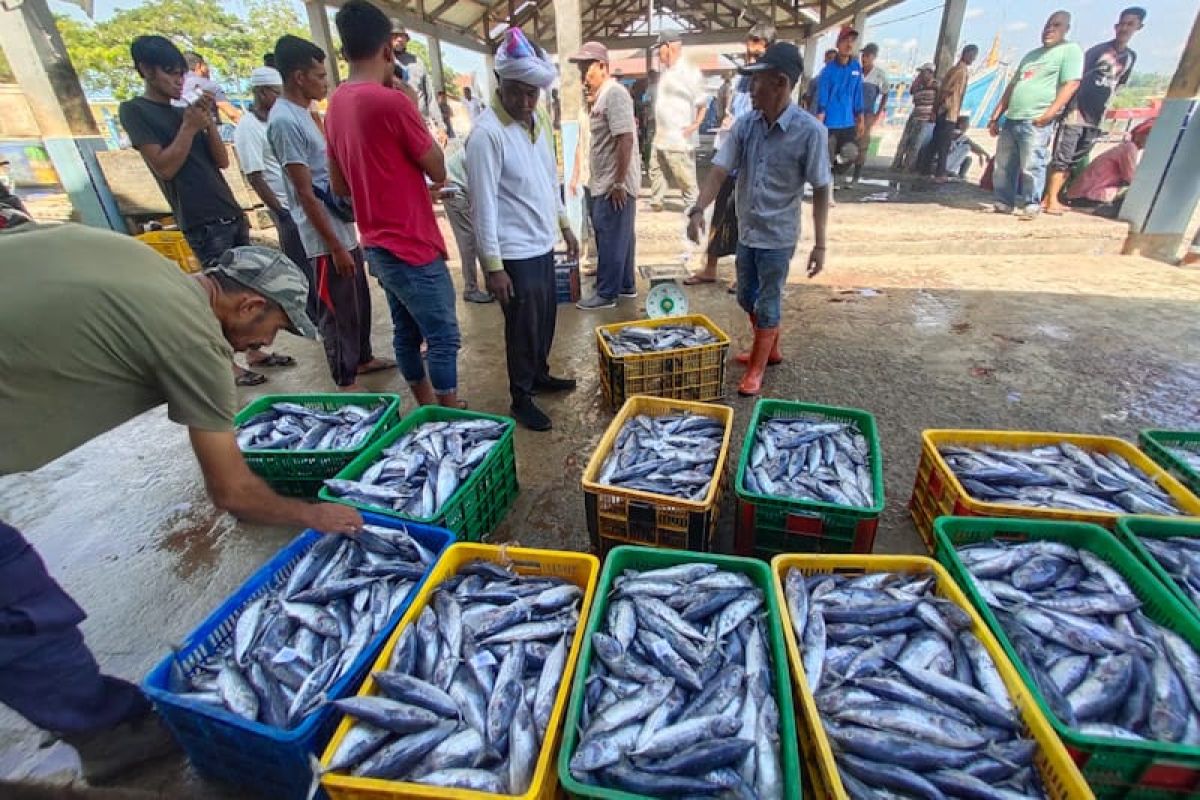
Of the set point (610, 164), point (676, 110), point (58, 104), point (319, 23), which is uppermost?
point (319, 23)

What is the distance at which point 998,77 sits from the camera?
24.3 m

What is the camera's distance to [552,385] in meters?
4.39

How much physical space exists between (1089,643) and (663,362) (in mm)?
2524

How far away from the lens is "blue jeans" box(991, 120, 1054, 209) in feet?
25.9

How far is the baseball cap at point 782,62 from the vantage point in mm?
3354

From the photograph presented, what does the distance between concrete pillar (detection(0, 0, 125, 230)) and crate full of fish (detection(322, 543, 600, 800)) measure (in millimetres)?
9158

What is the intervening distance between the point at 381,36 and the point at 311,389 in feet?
9.39

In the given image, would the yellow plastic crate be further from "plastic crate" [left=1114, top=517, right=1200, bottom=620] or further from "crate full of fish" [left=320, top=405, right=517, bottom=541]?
"crate full of fish" [left=320, top=405, right=517, bottom=541]

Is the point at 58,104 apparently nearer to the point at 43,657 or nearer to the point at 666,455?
the point at 43,657

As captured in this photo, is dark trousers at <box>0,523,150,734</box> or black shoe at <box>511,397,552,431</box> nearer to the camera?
dark trousers at <box>0,523,150,734</box>

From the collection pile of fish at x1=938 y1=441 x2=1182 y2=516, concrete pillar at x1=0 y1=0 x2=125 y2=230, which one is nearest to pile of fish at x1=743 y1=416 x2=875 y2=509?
pile of fish at x1=938 y1=441 x2=1182 y2=516

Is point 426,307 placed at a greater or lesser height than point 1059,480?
greater

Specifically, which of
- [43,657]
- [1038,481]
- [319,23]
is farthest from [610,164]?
[319,23]

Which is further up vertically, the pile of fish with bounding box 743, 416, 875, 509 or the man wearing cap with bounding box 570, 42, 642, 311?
the man wearing cap with bounding box 570, 42, 642, 311
